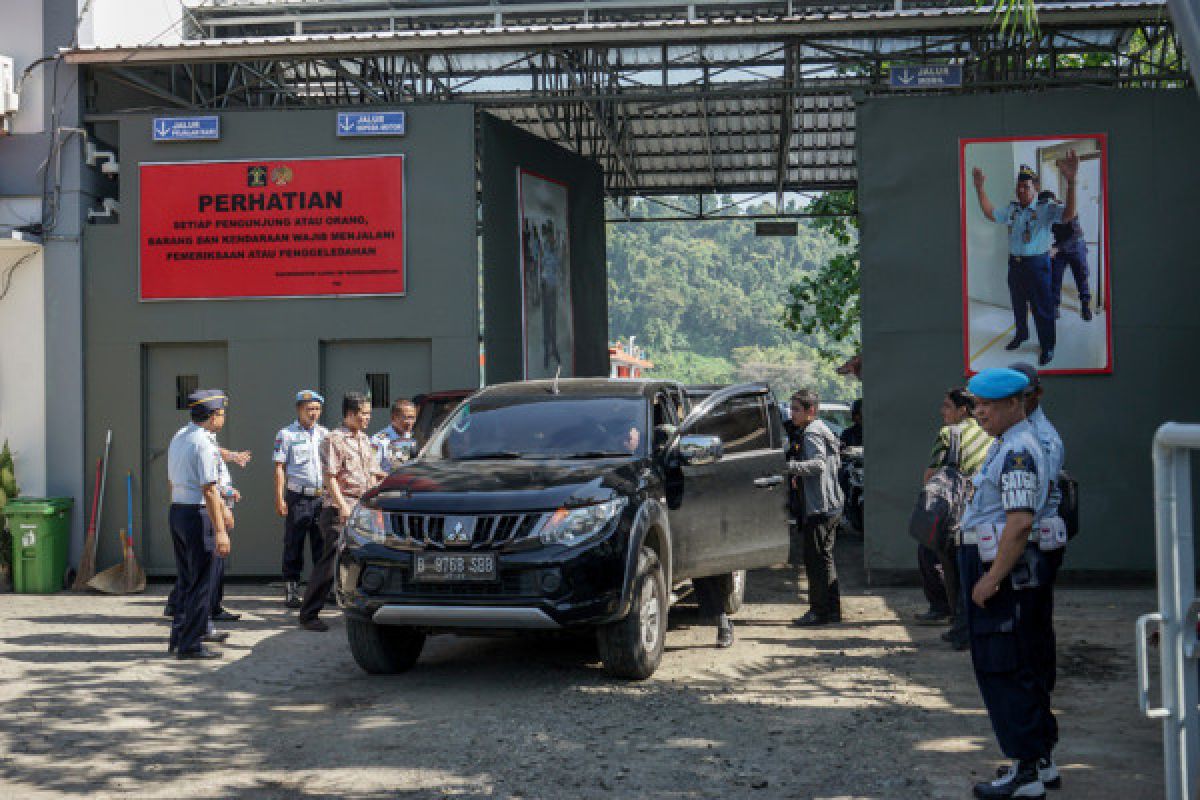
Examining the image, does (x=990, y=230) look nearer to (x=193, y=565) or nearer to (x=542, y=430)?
(x=542, y=430)

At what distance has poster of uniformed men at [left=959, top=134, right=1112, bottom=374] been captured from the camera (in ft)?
41.1

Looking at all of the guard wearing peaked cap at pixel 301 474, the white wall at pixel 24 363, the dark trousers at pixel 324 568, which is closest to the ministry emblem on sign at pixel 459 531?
the dark trousers at pixel 324 568

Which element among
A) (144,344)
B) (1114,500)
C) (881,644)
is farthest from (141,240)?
(1114,500)

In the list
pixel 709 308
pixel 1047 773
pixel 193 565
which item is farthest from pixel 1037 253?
pixel 709 308

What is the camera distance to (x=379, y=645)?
8.25 m

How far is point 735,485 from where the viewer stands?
31.7ft

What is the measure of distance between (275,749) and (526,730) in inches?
50.9

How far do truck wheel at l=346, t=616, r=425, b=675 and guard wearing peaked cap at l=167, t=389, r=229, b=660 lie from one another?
124 centimetres

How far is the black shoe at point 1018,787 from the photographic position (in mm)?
5520

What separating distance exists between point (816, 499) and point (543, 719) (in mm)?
3963

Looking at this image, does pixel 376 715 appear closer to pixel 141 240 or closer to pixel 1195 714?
pixel 1195 714

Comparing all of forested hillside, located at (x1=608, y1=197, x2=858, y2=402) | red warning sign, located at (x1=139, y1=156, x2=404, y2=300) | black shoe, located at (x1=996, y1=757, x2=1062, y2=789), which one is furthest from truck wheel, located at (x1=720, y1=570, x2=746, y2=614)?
forested hillside, located at (x1=608, y1=197, x2=858, y2=402)

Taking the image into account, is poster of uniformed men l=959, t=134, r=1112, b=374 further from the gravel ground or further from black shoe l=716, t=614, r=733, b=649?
black shoe l=716, t=614, r=733, b=649

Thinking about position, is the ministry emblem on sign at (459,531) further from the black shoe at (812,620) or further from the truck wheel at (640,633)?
the black shoe at (812,620)
